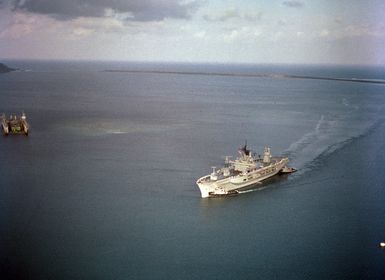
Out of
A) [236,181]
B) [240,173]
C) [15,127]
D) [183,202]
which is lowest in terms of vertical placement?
[183,202]

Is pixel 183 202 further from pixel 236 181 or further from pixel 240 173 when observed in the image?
pixel 240 173

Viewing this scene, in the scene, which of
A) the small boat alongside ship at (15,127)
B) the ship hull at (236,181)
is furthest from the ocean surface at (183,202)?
the small boat alongside ship at (15,127)

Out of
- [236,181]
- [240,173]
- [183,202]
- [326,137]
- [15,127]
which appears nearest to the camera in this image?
[183,202]

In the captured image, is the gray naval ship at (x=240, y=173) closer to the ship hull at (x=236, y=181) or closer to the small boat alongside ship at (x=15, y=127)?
the ship hull at (x=236, y=181)

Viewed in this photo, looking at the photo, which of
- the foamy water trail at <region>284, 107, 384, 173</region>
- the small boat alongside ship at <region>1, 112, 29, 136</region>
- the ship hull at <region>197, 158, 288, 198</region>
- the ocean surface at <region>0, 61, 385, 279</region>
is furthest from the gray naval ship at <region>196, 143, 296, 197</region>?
the small boat alongside ship at <region>1, 112, 29, 136</region>

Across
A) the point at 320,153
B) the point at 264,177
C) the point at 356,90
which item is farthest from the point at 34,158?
the point at 356,90

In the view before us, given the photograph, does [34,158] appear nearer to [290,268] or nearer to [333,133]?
[290,268]

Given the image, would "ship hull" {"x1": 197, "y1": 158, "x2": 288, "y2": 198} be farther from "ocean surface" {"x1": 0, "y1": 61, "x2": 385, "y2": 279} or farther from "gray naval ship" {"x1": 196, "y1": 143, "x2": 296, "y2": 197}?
"ocean surface" {"x1": 0, "y1": 61, "x2": 385, "y2": 279}

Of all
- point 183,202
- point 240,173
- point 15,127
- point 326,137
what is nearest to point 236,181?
point 240,173
